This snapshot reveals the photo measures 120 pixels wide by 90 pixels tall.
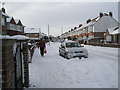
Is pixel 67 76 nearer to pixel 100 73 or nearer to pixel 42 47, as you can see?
pixel 100 73

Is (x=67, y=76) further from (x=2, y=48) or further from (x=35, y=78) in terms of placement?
(x=2, y=48)

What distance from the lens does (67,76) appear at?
791 cm

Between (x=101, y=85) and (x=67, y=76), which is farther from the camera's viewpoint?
(x=67, y=76)

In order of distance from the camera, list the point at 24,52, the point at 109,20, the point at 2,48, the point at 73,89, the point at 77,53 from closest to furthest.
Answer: the point at 2,48
the point at 73,89
the point at 24,52
the point at 77,53
the point at 109,20

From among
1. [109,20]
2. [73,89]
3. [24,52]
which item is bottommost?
[73,89]

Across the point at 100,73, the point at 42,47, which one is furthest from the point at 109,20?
the point at 100,73

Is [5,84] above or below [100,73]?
above

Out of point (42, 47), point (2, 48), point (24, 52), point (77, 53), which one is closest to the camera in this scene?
point (2, 48)

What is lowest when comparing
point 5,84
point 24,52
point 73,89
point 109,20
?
point 73,89

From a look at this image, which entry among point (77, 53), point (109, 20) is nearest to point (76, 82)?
point (77, 53)

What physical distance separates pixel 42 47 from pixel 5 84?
13.6 meters

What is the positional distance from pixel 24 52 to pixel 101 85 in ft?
9.17

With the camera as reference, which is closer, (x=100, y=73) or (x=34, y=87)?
(x=34, y=87)

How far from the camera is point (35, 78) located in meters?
7.69
